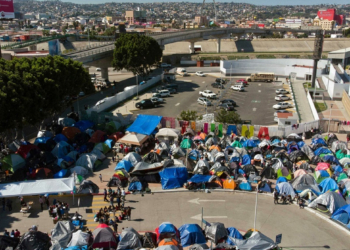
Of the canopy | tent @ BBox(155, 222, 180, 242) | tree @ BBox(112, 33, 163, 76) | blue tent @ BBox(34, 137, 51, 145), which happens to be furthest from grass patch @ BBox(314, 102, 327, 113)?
tent @ BBox(155, 222, 180, 242)

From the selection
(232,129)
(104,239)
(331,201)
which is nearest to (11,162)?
(104,239)

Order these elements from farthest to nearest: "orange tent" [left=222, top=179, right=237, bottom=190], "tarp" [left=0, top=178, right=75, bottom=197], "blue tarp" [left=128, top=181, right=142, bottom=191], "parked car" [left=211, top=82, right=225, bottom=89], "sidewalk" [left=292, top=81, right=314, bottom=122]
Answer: "parked car" [left=211, top=82, right=225, bottom=89]
"sidewalk" [left=292, top=81, right=314, bottom=122]
"orange tent" [left=222, top=179, right=237, bottom=190]
"blue tarp" [left=128, top=181, right=142, bottom=191]
"tarp" [left=0, top=178, right=75, bottom=197]

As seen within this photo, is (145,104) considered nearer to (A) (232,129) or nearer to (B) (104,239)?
(A) (232,129)

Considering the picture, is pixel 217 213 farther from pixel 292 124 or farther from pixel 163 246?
pixel 292 124

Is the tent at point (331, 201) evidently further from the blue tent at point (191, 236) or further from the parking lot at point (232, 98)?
the parking lot at point (232, 98)

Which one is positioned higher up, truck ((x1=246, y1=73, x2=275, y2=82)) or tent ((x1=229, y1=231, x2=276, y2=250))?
truck ((x1=246, y1=73, x2=275, y2=82))

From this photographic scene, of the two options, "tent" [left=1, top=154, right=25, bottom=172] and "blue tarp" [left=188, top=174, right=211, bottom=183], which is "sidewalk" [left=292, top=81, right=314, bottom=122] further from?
"tent" [left=1, top=154, right=25, bottom=172]

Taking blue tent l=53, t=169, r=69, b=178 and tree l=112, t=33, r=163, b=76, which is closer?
blue tent l=53, t=169, r=69, b=178
